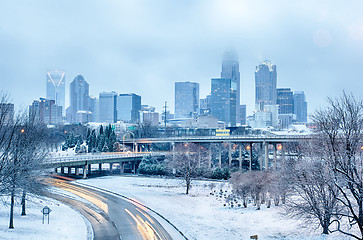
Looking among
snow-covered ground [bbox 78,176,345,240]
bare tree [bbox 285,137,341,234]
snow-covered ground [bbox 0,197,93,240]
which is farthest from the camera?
snow-covered ground [bbox 78,176,345,240]

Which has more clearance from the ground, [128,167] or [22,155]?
[22,155]

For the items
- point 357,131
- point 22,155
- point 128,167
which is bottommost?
point 128,167

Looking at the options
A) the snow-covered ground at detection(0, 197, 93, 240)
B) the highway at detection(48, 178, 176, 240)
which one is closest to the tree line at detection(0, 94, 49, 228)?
the snow-covered ground at detection(0, 197, 93, 240)

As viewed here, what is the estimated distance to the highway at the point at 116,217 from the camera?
76.3 feet

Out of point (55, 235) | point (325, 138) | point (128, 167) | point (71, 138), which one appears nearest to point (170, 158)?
point (128, 167)

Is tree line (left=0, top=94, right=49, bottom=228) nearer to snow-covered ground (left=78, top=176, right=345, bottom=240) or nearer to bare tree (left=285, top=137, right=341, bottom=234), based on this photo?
snow-covered ground (left=78, top=176, right=345, bottom=240)

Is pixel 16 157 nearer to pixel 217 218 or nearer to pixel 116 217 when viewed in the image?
pixel 116 217

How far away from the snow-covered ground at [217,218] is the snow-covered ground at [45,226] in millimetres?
7869

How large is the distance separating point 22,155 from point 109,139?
85.7 m

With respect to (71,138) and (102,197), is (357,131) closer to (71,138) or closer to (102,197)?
(102,197)

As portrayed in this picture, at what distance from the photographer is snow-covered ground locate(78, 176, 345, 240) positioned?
75.7 ft

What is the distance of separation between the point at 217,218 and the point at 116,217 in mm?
9515

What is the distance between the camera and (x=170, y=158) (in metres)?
72.4

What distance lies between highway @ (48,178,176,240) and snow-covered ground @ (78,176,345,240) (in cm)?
198
